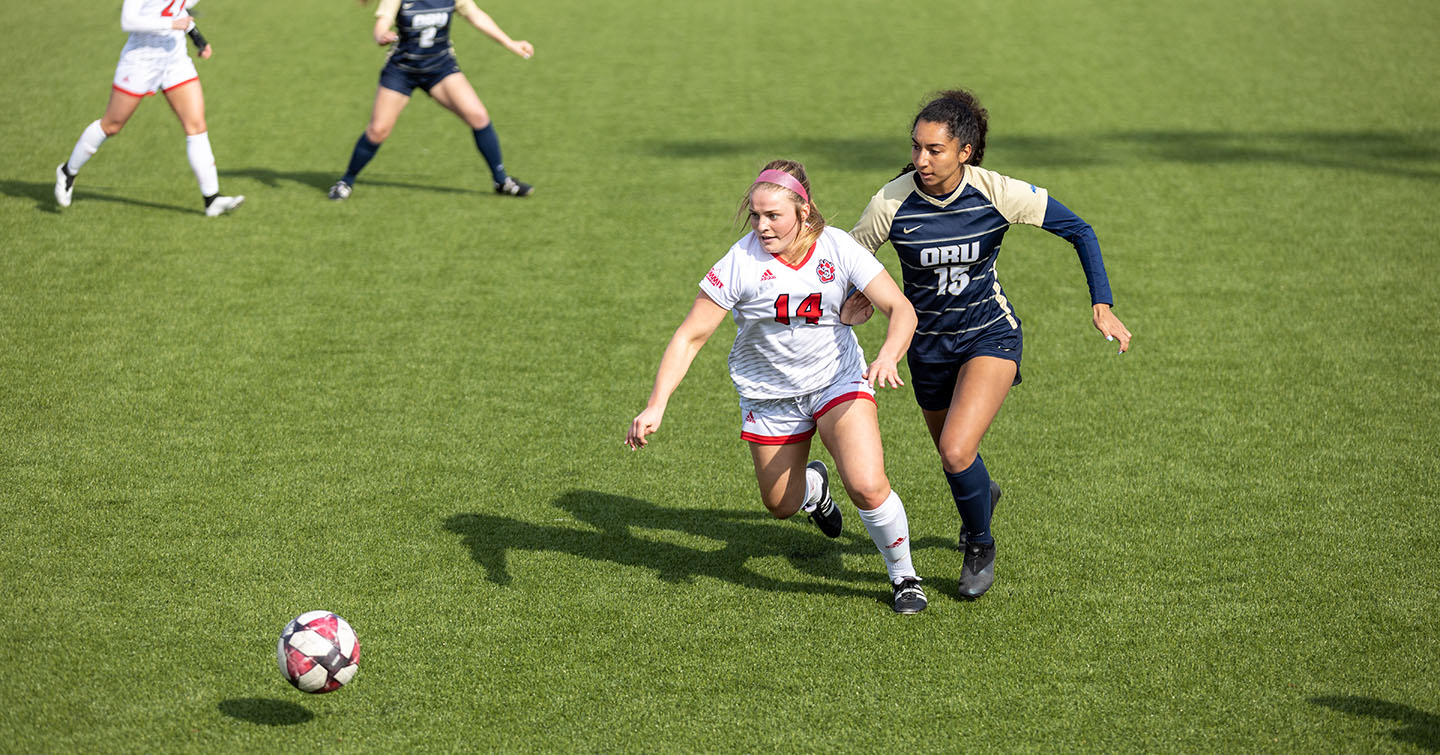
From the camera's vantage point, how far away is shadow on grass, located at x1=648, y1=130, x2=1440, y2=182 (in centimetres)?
1027

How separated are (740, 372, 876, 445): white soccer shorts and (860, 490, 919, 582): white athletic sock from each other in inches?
15.7

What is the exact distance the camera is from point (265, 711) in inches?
162

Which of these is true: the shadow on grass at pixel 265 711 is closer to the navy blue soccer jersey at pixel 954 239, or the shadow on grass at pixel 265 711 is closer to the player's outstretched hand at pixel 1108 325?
the navy blue soccer jersey at pixel 954 239

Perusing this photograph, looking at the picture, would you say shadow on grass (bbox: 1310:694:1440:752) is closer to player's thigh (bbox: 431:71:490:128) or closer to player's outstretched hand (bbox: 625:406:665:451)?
player's outstretched hand (bbox: 625:406:665:451)

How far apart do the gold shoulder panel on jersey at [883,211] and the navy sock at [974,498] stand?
3.06ft

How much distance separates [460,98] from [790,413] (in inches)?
219

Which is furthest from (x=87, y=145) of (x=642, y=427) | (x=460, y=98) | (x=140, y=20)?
(x=642, y=427)

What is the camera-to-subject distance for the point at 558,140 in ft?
36.3

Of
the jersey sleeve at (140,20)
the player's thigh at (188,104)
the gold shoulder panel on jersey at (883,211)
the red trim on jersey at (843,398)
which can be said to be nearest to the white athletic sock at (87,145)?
the player's thigh at (188,104)

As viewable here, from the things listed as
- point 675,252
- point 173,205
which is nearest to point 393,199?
point 173,205

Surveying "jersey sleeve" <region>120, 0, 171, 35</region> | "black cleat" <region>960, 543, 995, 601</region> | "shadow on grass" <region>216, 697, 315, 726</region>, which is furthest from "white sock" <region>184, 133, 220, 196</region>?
"black cleat" <region>960, 543, 995, 601</region>

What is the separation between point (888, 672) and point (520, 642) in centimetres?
137

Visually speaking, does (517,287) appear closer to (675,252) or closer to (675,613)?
(675,252)

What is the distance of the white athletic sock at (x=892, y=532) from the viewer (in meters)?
4.55
